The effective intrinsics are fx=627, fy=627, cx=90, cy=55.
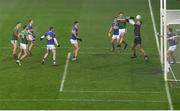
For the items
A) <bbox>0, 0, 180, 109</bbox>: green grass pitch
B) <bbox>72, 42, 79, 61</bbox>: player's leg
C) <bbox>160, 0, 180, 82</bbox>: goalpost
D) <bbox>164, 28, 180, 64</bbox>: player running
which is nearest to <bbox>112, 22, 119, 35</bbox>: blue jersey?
<bbox>0, 0, 180, 109</bbox>: green grass pitch

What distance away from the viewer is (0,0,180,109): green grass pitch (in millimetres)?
26406

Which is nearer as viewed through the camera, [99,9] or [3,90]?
[3,90]

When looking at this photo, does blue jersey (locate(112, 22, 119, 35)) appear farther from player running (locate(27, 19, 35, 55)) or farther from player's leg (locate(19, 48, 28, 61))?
player's leg (locate(19, 48, 28, 61))

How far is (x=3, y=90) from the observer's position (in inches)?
1098

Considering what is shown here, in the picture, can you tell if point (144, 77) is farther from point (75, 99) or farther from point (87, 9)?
point (87, 9)

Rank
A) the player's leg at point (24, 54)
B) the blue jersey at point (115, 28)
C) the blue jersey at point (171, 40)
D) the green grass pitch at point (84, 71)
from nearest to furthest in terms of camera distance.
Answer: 1. the green grass pitch at point (84, 71)
2. the blue jersey at point (171, 40)
3. the player's leg at point (24, 54)
4. the blue jersey at point (115, 28)

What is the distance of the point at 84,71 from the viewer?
30.9 metres

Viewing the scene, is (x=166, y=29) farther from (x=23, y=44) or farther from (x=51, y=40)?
(x=23, y=44)

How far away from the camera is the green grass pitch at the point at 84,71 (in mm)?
26406

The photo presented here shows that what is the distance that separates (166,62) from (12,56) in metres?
8.96

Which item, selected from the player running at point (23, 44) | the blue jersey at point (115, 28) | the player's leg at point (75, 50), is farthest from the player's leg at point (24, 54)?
the blue jersey at point (115, 28)

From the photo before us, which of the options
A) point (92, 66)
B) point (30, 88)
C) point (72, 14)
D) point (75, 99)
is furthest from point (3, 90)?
point (72, 14)

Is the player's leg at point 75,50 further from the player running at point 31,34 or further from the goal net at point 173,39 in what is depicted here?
the goal net at point 173,39

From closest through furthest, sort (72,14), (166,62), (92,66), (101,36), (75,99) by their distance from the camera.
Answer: (75,99) → (166,62) → (92,66) → (101,36) → (72,14)
